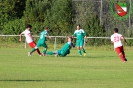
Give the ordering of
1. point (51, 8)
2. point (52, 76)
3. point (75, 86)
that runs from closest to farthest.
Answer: point (75, 86), point (52, 76), point (51, 8)

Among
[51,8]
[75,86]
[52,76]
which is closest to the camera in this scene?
[75,86]

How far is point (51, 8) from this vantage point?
63.5 m

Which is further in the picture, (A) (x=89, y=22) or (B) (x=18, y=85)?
(A) (x=89, y=22)

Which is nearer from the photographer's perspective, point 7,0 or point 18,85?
point 18,85

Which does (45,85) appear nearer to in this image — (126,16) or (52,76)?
(52,76)

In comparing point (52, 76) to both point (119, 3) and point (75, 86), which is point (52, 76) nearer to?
point (75, 86)

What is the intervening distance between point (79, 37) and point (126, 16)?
22.6 metres

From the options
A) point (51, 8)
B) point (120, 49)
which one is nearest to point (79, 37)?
point (120, 49)

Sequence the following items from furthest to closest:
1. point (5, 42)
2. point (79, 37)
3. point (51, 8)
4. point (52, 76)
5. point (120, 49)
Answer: point (51, 8)
point (5, 42)
point (79, 37)
point (120, 49)
point (52, 76)

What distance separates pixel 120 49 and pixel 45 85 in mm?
14380

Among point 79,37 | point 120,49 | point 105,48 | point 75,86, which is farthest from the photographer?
point 105,48

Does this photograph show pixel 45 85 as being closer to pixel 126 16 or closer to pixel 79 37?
pixel 79 37

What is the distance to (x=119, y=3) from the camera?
60844 millimetres

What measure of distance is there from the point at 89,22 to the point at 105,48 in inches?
261
